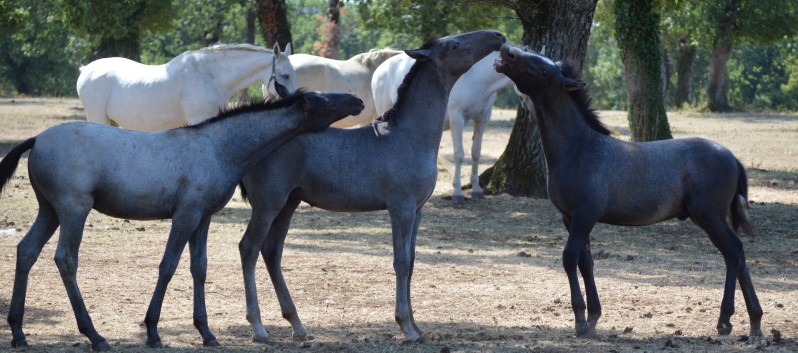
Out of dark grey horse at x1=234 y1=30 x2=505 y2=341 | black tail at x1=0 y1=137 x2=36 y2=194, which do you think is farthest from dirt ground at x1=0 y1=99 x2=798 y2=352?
black tail at x1=0 y1=137 x2=36 y2=194

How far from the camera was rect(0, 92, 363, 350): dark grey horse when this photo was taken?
20.8 feet

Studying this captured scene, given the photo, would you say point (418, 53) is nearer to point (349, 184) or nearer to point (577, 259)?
point (349, 184)

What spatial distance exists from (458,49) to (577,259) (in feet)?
5.48

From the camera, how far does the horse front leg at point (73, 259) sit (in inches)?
250

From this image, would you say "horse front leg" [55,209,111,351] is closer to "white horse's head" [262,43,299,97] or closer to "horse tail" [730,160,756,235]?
"horse tail" [730,160,756,235]

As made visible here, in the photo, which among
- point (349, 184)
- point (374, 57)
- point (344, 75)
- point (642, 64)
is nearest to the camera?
point (349, 184)

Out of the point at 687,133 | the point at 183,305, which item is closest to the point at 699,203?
the point at 183,305

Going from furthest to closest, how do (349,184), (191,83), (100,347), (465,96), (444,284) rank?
(465,96) → (191,83) → (444,284) → (349,184) → (100,347)

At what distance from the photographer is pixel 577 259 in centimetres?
703

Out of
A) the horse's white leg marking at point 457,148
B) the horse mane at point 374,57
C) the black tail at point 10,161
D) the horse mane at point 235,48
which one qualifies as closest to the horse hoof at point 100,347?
the black tail at point 10,161

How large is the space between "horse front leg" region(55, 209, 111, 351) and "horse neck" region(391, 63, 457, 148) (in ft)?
7.11

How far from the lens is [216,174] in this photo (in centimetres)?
670

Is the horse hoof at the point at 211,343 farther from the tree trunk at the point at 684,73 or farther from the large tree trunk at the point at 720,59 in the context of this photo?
the tree trunk at the point at 684,73

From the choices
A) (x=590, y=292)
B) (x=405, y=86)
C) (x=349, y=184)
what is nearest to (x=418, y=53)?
(x=405, y=86)
